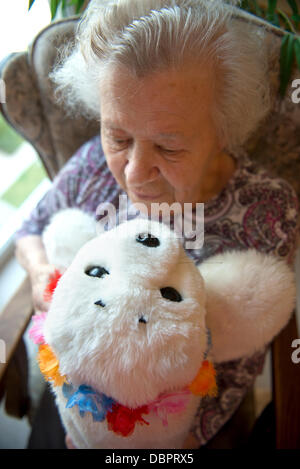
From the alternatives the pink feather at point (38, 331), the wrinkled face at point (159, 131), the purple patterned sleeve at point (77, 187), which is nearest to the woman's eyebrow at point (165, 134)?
the wrinkled face at point (159, 131)

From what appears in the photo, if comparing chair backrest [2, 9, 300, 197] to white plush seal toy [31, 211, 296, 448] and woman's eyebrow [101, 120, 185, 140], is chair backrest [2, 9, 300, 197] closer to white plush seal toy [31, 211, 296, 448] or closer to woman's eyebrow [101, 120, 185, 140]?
woman's eyebrow [101, 120, 185, 140]

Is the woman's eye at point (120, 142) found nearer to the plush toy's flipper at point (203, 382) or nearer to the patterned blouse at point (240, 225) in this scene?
the patterned blouse at point (240, 225)

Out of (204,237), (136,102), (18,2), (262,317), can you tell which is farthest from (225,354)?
(18,2)

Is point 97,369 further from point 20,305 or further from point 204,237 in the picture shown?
point 20,305

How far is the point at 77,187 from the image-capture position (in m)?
0.92

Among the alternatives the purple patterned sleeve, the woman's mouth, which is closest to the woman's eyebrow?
the woman's mouth

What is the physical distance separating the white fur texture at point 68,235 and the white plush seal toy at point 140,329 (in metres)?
0.13

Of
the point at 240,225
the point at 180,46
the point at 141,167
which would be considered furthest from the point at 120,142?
the point at 240,225

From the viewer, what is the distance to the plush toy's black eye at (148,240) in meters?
0.52

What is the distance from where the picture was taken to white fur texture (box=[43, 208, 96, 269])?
2.22 ft

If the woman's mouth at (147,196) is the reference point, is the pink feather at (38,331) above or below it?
below

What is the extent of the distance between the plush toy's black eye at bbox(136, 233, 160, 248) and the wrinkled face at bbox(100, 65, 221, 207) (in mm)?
174

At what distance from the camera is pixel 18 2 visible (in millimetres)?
944

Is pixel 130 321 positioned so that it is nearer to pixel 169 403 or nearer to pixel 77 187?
pixel 169 403
